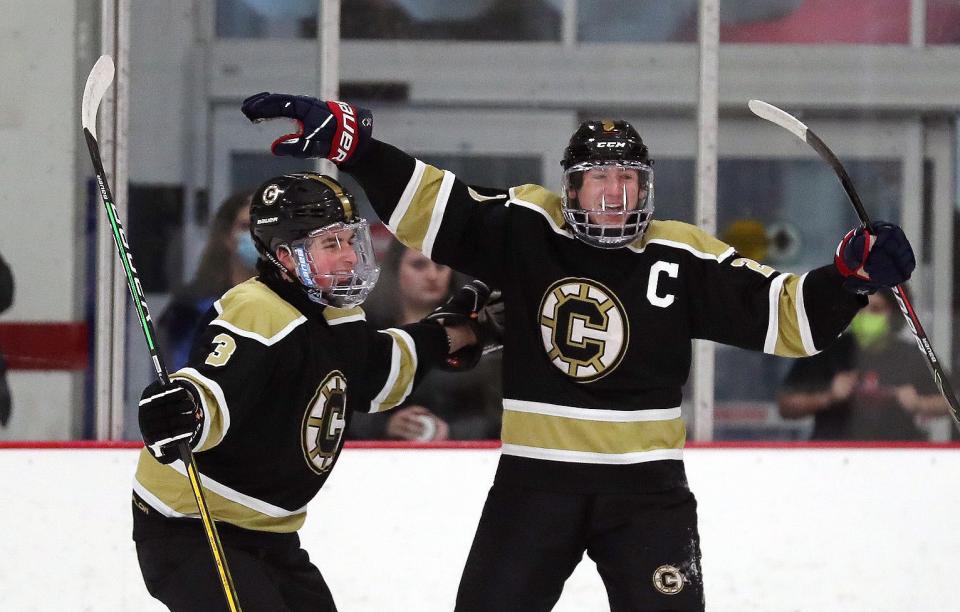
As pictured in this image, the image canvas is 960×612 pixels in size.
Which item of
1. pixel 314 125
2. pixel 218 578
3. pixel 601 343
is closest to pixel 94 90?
pixel 314 125

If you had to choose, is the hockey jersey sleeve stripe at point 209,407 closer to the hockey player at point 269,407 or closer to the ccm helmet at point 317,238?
the hockey player at point 269,407

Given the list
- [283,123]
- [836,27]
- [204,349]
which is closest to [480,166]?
[283,123]

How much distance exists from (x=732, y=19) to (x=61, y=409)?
84.6 inches

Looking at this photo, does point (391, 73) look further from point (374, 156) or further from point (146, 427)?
point (146, 427)

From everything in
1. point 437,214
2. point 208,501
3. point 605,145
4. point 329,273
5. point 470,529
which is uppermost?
point 605,145

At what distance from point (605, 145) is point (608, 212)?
14 centimetres

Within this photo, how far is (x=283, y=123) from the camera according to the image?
12.2ft

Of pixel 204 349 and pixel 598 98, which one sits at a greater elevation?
pixel 598 98

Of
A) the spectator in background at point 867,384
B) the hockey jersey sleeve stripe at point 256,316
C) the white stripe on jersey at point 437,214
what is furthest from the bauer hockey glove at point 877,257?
the spectator in background at point 867,384

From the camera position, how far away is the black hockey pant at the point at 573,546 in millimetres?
2162

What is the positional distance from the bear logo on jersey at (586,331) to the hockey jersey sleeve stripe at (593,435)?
8 centimetres

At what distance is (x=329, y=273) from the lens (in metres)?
2.12

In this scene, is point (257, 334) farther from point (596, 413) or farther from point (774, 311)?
point (774, 311)

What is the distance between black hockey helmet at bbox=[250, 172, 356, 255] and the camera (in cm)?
213
